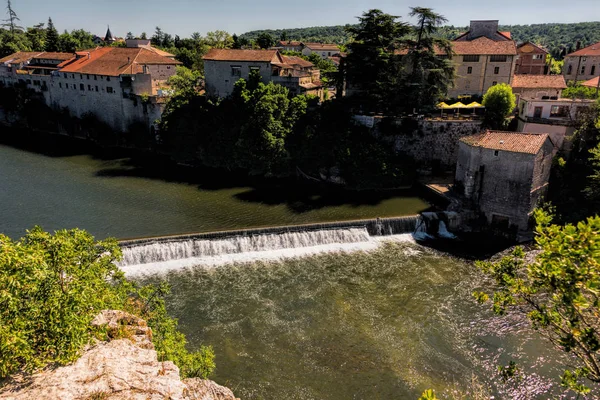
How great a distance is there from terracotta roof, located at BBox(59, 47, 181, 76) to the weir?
30552mm

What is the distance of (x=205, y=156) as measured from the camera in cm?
4334

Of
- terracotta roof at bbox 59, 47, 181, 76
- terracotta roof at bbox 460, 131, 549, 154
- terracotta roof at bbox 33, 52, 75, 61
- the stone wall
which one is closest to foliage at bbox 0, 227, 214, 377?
terracotta roof at bbox 460, 131, 549, 154

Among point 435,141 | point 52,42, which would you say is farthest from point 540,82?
point 52,42

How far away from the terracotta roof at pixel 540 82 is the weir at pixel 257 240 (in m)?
21.3

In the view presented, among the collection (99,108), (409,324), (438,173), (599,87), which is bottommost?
(409,324)

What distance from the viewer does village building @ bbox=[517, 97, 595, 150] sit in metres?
34.3

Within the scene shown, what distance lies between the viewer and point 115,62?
5225 centimetres

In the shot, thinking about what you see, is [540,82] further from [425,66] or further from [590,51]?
[590,51]

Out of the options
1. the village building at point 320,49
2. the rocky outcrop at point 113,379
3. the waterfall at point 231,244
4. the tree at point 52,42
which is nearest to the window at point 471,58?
the waterfall at point 231,244

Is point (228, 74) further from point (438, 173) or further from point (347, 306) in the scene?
point (347, 306)

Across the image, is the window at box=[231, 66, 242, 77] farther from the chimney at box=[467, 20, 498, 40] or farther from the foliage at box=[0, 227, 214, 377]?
the foliage at box=[0, 227, 214, 377]

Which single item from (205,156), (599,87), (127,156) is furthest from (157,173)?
(599,87)

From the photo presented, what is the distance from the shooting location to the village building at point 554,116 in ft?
112

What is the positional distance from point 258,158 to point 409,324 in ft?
75.7
